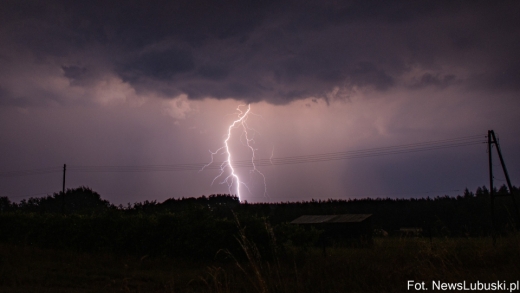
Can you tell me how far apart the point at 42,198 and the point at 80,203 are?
7.33 m

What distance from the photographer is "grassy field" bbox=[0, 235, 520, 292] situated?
5.74 meters

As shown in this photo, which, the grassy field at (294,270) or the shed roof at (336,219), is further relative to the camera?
the shed roof at (336,219)

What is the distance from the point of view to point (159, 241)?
53.7ft

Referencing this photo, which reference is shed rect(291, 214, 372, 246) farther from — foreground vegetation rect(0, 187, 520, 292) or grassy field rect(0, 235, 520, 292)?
A: grassy field rect(0, 235, 520, 292)

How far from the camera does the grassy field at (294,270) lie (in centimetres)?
574

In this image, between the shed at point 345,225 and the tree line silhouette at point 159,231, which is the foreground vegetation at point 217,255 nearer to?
the tree line silhouette at point 159,231

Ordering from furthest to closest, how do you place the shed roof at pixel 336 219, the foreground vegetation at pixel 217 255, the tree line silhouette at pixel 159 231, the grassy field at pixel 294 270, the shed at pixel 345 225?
the shed at pixel 345 225 → the shed roof at pixel 336 219 → the tree line silhouette at pixel 159 231 → the foreground vegetation at pixel 217 255 → the grassy field at pixel 294 270

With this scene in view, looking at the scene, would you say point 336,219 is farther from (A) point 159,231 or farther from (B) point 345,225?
(A) point 159,231

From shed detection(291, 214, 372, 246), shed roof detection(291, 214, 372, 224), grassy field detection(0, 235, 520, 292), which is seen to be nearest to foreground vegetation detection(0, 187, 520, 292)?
grassy field detection(0, 235, 520, 292)

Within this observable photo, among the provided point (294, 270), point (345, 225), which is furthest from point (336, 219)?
point (294, 270)

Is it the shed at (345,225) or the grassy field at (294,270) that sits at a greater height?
the grassy field at (294,270)

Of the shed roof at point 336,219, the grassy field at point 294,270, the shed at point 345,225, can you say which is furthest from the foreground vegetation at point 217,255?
the shed at point 345,225

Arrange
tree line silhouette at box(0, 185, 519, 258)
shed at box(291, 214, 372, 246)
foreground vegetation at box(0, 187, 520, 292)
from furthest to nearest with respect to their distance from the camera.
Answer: shed at box(291, 214, 372, 246) → tree line silhouette at box(0, 185, 519, 258) → foreground vegetation at box(0, 187, 520, 292)

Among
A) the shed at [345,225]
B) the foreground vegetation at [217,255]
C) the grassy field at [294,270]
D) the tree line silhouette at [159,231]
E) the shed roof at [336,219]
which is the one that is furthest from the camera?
the shed at [345,225]
